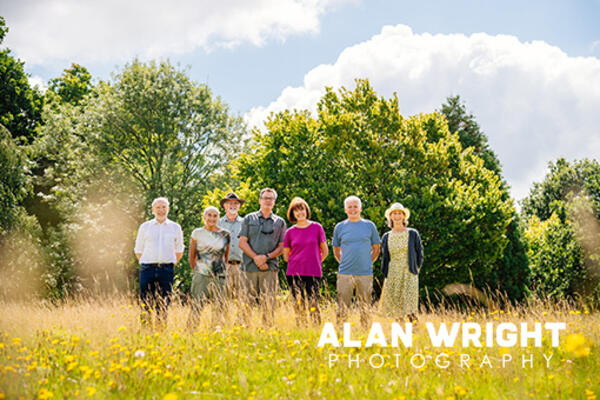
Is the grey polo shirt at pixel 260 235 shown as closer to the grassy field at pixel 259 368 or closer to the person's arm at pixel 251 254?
the person's arm at pixel 251 254

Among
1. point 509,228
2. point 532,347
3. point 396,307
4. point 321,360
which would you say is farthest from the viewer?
point 509,228

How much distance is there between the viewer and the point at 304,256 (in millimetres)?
6086

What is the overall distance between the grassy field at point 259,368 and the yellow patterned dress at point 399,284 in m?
0.49

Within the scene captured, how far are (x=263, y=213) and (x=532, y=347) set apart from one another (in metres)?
3.58

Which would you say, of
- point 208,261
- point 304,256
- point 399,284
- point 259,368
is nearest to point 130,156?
point 208,261

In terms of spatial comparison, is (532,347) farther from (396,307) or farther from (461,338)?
(396,307)

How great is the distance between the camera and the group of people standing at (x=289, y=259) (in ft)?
19.8

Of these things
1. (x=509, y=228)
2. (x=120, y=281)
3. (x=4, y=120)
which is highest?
(x=4, y=120)

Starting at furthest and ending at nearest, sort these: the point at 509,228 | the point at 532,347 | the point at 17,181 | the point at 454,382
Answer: the point at 509,228 → the point at 17,181 → the point at 532,347 → the point at 454,382

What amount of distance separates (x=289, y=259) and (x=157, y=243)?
70.1 inches

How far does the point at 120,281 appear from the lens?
20.7m

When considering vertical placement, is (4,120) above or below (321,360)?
above

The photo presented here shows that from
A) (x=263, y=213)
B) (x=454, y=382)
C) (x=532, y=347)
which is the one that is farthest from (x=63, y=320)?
(x=532, y=347)

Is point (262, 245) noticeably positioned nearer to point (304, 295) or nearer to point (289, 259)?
point (289, 259)
